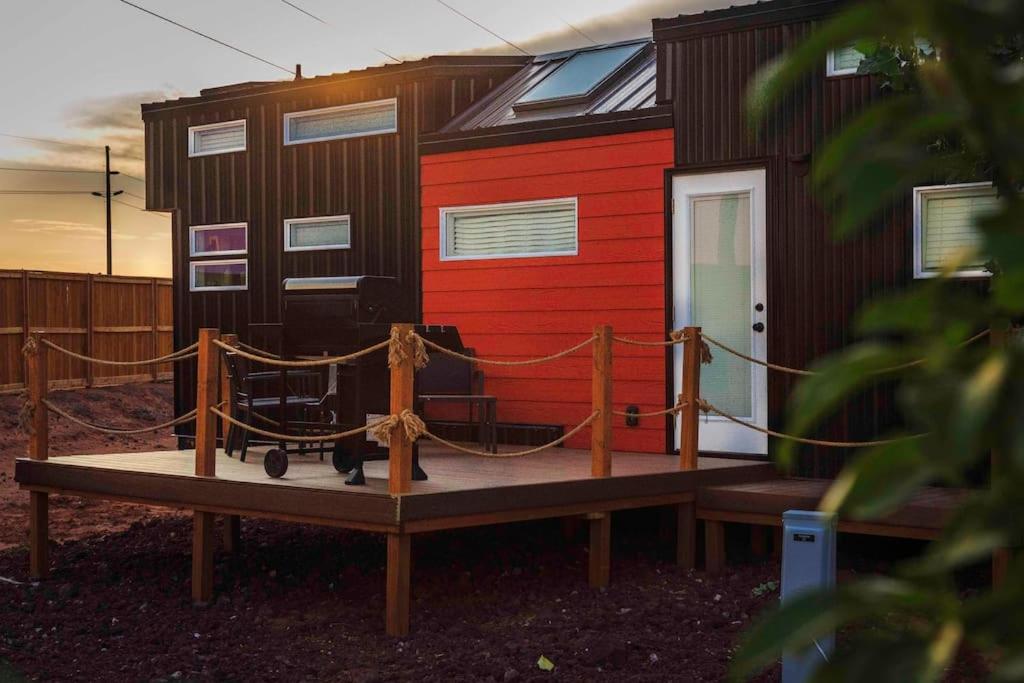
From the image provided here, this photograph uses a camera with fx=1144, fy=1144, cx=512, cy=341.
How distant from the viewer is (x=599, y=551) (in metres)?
6.48

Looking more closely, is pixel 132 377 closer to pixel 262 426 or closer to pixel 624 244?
pixel 262 426

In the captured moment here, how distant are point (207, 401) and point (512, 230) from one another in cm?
317

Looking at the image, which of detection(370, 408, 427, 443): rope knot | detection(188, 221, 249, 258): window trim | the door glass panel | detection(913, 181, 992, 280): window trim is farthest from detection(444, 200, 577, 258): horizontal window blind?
detection(370, 408, 427, 443): rope knot

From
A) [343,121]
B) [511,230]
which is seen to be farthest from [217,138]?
[511,230]

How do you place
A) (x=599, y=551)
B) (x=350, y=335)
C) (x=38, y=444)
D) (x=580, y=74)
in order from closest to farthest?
(x=599, y=551) → (x=350, y=335) → (x=38, y=444) → (x=580, y=74)

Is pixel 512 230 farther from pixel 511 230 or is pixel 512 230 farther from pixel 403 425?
pixel 403 425

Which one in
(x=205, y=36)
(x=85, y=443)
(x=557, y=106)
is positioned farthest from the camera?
(x=205, y=36)

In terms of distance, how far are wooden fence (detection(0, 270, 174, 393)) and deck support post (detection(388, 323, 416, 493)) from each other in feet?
39.1

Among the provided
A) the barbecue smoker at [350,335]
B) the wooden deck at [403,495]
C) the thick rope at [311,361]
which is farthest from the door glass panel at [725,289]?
the thick rope at [311,361]

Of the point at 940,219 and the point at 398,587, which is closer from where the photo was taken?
the point at 398,587

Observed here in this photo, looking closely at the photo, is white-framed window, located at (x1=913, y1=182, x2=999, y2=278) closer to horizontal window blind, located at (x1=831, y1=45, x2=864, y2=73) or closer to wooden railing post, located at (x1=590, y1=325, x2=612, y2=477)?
horizontal window blind, located at (x1=831, y1=45, x2=864, y2=73)

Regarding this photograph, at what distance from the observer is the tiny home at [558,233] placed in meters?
8.18

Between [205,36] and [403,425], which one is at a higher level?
[205,36]

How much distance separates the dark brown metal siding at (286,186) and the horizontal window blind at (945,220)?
4045 millimetres
